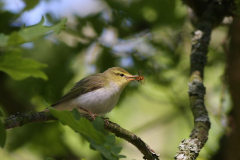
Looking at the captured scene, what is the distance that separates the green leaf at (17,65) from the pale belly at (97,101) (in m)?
1.99

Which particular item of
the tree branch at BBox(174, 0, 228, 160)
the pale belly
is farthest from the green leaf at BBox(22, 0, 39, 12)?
the tree branch at BBox(174, 0, 228, 160)

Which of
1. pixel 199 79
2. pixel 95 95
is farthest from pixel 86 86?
pixel 199 79

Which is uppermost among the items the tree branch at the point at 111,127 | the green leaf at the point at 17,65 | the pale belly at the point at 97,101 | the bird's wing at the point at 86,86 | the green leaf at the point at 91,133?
the bird's wing at the point at 86,86

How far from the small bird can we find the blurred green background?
0.47 m

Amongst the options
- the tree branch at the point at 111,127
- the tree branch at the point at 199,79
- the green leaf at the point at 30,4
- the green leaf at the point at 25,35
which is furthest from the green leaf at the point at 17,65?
the green leaf at the point at 30,4

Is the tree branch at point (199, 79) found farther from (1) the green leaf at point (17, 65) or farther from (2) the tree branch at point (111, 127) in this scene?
(1) the green leaf at point (17, 65)

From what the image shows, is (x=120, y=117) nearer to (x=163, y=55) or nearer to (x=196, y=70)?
(x=163, y=55)

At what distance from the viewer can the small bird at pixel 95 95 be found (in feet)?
10.2

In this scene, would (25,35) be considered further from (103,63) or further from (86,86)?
(103,63)

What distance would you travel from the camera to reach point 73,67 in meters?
4.04

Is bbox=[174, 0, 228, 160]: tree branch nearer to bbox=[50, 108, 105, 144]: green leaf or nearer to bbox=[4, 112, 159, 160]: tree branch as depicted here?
bbox=[4, 112, 159, 160]: tree branch

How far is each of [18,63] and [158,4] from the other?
283 centimetres

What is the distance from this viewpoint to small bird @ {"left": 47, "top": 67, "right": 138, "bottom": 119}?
3.12m

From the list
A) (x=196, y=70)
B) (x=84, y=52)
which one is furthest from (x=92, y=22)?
(x=196, y=70)
